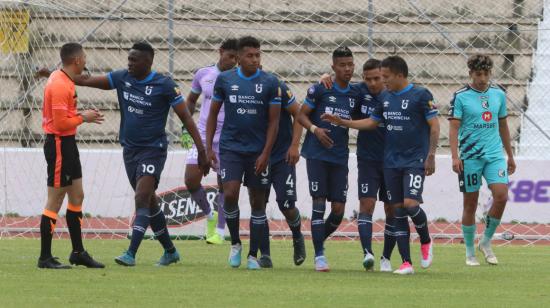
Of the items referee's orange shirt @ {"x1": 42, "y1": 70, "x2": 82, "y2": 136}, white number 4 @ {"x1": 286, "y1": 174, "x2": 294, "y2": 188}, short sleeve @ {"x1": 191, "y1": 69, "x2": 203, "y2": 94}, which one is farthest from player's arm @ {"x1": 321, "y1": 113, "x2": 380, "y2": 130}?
short sleeve @ {"x1": 191, "y1": 69, "x2": 203, "y2": 94}

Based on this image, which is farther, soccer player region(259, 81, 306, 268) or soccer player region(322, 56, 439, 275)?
soccer player region(259, 81, 306, 268)

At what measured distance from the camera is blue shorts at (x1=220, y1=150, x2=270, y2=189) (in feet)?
38.0

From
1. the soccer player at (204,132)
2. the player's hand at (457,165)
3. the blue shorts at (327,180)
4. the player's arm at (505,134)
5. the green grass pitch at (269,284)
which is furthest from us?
the soccer player at (204,132)

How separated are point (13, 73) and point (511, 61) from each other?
8.47 meters

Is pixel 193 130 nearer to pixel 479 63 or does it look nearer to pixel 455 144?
pixel 455 144

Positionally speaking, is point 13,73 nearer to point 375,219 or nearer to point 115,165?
point 115,165

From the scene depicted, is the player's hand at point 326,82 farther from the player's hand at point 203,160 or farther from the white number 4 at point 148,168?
the white number 4 at point 148,168

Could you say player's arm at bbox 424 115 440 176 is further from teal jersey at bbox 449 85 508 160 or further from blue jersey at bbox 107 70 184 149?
blue jersey at bbox 107 70 184 149

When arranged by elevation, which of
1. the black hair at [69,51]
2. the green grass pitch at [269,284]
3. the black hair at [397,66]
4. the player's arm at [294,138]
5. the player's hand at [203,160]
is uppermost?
the black hair at [69,51]

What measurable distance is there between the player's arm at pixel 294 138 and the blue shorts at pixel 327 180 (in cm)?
A: 24

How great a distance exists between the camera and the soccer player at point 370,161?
11.8m

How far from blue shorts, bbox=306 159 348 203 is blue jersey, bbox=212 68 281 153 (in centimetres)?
59

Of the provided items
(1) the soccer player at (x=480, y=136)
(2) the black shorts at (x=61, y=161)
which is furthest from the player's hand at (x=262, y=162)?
(1) the soccer player at (x=480, y=136)

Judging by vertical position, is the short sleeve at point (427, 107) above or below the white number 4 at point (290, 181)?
above
